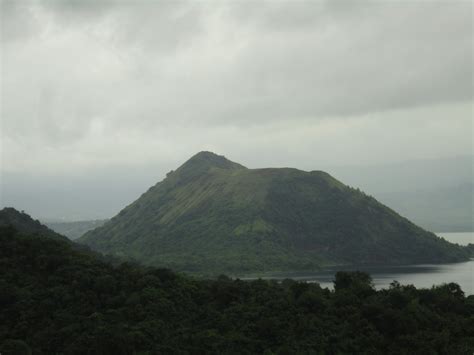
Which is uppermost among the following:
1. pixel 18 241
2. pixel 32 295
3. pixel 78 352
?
pixel 18 241

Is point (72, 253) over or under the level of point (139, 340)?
over

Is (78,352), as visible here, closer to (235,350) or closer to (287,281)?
(235,350)

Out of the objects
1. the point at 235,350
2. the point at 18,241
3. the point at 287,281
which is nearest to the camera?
the point at 235,350

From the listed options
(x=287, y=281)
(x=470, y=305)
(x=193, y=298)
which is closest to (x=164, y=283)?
(x=193, y=298)

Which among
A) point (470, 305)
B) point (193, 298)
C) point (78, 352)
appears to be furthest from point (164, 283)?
point (470, 305)

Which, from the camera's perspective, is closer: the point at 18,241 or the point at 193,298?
the point at 193,298

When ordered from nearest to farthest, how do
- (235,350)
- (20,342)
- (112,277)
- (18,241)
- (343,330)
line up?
(20,342) < (235,350) < (343,330) < (112,277) < (18,241)
